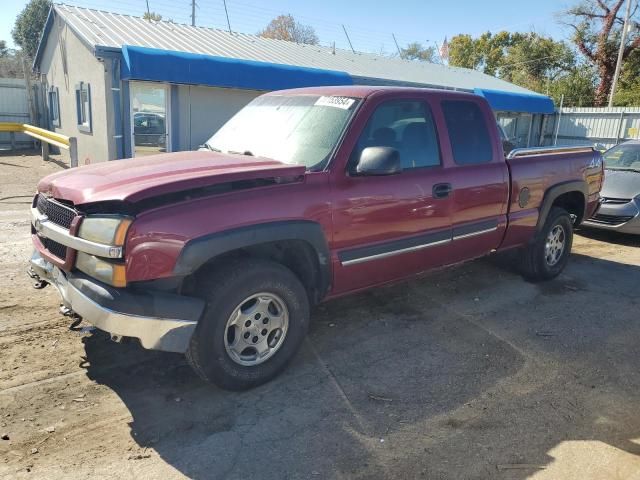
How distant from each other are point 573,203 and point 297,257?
4179mm

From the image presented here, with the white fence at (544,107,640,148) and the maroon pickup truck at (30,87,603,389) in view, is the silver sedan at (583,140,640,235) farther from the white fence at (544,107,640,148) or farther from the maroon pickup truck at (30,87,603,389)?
the white fence at (544,107,640,148)

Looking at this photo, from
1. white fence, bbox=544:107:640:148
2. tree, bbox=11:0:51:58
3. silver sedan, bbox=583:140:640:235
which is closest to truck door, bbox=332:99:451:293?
silver sedan, bbox=583:140:640:235

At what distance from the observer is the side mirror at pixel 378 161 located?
11.7ft

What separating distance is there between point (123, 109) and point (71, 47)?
464cm

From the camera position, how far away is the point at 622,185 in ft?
26.8

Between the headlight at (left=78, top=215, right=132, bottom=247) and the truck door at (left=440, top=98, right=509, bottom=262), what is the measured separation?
276 cm

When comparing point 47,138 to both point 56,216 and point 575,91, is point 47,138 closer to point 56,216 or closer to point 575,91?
point 56,216

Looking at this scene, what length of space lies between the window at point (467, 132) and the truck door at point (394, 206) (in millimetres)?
250

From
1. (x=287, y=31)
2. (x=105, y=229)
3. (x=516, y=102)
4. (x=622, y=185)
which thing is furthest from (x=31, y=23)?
(x=105, y=229)

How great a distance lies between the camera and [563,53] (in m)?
40.2

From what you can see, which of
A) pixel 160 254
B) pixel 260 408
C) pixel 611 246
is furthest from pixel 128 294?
pixel 611 246

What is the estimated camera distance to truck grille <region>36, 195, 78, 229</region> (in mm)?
3193

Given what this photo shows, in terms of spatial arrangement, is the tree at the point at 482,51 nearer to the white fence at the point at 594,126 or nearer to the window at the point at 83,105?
the white fence at the point at 594,126

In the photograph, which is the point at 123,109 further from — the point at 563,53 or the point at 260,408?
the point at 563,53
